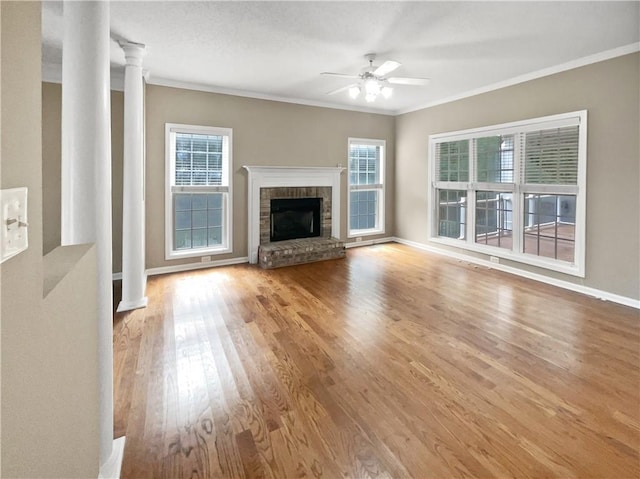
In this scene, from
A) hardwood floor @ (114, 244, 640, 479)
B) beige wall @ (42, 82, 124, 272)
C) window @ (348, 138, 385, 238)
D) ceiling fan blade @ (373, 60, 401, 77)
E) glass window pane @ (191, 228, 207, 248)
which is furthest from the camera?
window @ (348, 138, 385, 238)

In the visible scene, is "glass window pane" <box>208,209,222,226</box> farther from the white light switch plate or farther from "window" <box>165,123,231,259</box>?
the white light switch plate

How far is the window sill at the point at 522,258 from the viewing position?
425 centimetres

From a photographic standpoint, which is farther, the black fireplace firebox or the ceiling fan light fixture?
the black fireplace firebox

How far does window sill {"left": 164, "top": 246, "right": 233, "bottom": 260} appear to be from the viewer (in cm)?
509

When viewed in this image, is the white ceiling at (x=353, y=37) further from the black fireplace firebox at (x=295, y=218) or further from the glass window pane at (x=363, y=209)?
the glass window pane at (x=363, y=209)

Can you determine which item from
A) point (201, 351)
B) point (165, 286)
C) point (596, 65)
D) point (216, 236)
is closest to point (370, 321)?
point (201, 351)

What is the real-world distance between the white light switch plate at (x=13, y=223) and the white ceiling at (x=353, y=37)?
2856mm

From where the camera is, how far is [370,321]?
329 centimetres

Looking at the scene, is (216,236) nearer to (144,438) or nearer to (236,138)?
(236,138)

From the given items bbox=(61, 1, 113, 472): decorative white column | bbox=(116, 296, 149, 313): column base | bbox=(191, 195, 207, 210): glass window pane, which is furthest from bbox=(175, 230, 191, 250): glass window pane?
bbox=(61, 1, 113, 472): decorative white column

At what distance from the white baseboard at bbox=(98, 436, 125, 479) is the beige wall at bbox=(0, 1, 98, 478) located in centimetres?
67

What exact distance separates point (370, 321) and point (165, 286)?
109 inches

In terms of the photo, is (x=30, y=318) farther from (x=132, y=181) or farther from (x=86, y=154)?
(x=132, y=181)

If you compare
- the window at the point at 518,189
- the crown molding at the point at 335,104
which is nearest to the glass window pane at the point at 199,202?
the crown molding at the point at 335,104
